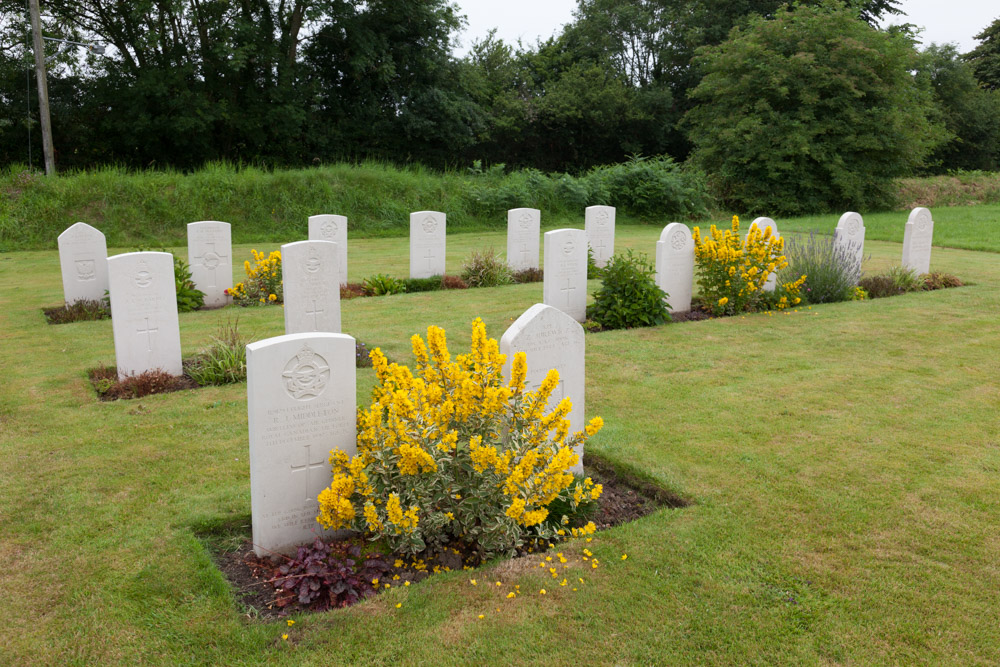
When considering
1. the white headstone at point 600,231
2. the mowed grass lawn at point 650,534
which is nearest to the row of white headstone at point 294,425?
the mowed grass lawn at point 650,534

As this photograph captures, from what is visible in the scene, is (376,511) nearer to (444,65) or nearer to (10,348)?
(10,348)

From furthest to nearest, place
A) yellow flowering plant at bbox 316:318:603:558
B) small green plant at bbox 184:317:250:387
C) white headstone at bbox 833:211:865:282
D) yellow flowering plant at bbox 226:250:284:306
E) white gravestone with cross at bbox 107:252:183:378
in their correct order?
white headstone at bbox 833:211:865:282 < yellow flowering plant at bbox 226:250:284:306 < small green plant at bbox 184:317:250:387 < white gravestone with cross at bbox 107:252:183:378 < yellow flowering plant at bbox 316:318:603:558

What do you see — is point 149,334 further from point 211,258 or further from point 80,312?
point 211,258

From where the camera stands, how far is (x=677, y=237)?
9.64 meters

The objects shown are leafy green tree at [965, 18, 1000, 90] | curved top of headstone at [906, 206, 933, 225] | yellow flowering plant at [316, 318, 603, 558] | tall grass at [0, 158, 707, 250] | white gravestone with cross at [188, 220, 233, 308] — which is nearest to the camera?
yellow flowering plant at [316, 318, 603, 558]

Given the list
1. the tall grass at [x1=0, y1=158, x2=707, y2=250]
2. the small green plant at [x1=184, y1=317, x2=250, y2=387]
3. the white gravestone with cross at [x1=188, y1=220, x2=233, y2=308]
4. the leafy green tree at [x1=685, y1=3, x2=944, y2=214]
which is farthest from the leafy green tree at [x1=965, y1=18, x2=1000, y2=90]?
the small green plant at [x1=184, y1=317, x2=250, y2=387]

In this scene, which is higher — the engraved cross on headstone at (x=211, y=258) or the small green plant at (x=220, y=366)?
the engraved cross on headstone at (x=211, y=258)

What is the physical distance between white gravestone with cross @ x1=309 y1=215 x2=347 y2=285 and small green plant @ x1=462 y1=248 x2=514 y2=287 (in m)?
2.02

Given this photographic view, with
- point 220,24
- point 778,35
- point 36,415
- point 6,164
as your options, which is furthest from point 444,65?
point 36,415

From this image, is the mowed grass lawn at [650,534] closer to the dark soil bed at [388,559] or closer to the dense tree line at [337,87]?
the dark soil bed at [388,559]

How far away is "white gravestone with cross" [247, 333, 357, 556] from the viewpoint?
3.64 meters

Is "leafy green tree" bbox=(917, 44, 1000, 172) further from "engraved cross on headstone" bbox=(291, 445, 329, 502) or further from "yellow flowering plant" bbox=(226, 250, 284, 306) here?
"engraved cross on headstone" bbox=(291, 445, 329, 502)

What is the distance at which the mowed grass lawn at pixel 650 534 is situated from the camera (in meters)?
3.06

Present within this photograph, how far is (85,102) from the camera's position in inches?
960
